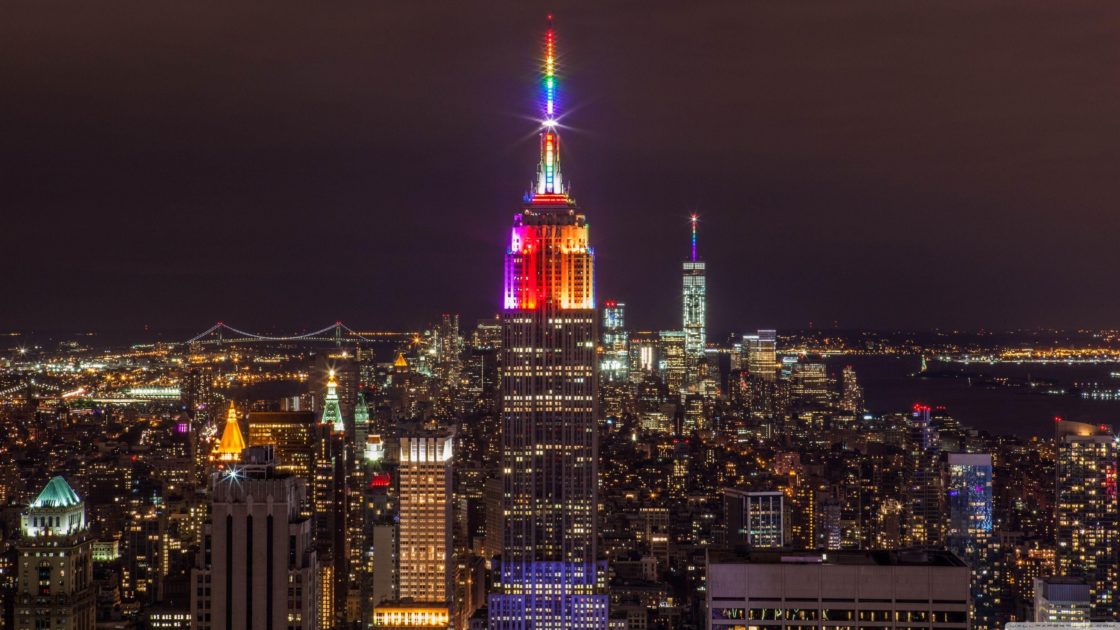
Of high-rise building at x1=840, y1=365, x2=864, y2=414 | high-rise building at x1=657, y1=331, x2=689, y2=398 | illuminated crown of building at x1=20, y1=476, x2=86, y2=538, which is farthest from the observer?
high-rise building at x1=840, y1=365, x2=864, y2=414

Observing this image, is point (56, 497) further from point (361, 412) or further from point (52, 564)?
point (361, 412)

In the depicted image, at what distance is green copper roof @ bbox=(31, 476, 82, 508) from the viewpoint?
26578mm

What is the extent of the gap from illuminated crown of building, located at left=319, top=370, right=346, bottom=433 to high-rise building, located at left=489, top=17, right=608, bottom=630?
15360 millimetres

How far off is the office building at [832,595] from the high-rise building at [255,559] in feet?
21.7

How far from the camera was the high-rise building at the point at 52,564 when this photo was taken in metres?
26.4

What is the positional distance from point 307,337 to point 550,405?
24.0m

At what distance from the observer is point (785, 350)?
3553 inches

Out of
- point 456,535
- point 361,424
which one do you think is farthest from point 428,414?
point 456,535

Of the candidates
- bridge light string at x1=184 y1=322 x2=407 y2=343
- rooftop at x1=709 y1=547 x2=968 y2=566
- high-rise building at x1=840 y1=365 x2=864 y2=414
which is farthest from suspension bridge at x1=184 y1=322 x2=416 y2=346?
rooftop at x1=709 y1=547 x2=968 y2=566

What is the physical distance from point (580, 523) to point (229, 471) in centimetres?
1672

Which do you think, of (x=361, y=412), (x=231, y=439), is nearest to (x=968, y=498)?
(x=361, y=412)

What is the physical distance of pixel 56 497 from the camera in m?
26.8

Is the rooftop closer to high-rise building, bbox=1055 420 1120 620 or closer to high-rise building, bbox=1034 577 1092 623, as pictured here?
high-rise building, bbox=1034 577 1092 623

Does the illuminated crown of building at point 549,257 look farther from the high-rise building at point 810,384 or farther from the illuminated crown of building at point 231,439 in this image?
the high-rise building at point 810,384
